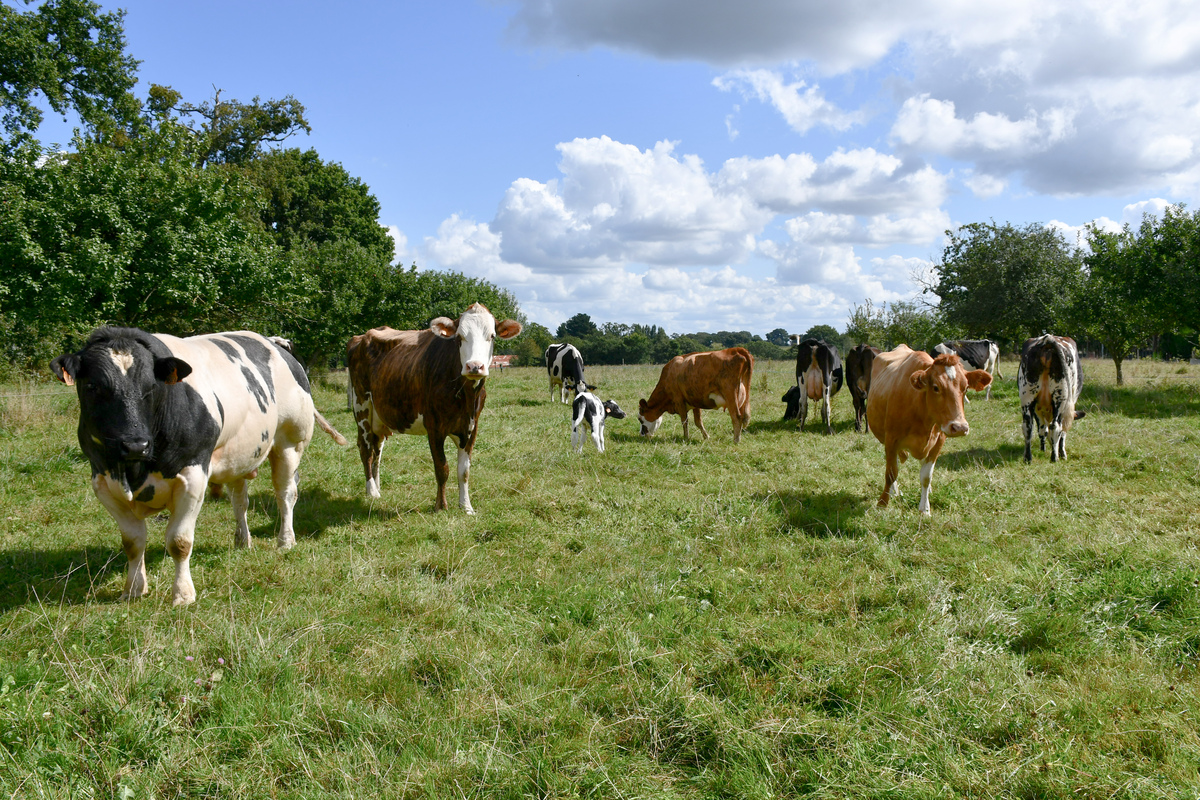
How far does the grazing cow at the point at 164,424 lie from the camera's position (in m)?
4.18

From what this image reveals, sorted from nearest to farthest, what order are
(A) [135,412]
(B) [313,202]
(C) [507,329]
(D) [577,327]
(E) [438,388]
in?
(A) [135,412] < (E) [438,388] < (C) [507,329] < (B) [313,202] < (D) [577,327]

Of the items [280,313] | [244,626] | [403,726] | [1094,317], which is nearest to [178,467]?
[244,626]

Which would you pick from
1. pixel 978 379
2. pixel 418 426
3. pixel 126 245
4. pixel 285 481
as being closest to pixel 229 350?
pixel 285 481

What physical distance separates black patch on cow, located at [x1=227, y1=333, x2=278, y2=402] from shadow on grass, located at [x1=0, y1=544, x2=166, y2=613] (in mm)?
1798

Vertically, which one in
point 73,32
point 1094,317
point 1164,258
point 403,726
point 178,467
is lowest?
point 403,726

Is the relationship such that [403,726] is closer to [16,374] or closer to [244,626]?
[244,626]

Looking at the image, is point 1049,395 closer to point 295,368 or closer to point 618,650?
point 618,650

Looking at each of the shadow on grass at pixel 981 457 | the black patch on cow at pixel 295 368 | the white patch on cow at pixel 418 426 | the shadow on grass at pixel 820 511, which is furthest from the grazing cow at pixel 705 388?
the black patch on cow at pixel 295 368

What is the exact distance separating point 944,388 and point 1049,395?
508 cm

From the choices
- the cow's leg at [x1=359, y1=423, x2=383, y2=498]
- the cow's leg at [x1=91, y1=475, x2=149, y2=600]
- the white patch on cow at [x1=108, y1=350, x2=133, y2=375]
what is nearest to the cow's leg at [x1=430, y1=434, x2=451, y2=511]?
the cow's leg at [x1=359, y1=423, x2=383, y2=498]

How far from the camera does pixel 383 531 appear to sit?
655 centimetres

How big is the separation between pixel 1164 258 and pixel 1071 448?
1083 cm

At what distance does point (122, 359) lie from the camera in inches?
168

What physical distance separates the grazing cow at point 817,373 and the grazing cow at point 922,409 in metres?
6.25
